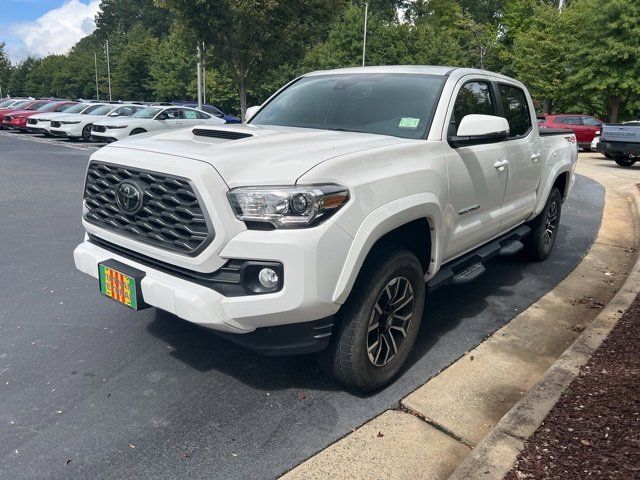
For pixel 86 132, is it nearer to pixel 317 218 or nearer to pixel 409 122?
pixel 409 122

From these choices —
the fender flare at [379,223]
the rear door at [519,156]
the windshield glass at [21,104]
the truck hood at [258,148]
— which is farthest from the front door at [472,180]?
the windshield glass at [21,104]

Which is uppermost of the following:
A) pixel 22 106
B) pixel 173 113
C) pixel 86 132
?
pixel 173 113

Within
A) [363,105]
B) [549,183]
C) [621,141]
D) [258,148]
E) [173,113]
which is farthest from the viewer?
[173,113]

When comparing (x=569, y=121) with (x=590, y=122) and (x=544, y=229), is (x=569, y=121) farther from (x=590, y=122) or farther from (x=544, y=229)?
(x=544, y=229)

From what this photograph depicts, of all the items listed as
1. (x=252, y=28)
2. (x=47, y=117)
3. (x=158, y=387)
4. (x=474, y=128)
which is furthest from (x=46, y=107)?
(x=474, y=128)

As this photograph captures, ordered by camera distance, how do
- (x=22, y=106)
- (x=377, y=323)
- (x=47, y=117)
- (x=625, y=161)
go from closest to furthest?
(x=377, y=323)
(x=625, y=161)
(x=47, y=117)
(x=22, y=106)

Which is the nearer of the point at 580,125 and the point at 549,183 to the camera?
the point at 549,183

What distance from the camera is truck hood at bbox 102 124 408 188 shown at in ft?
8.68

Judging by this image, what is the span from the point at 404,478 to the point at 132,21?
109 meters

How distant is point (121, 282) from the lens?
2.98 m

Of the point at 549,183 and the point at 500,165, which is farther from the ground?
the point at 500,165

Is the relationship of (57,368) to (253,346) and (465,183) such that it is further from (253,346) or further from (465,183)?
(465,183)

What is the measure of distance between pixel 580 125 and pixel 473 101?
19564 millimetres

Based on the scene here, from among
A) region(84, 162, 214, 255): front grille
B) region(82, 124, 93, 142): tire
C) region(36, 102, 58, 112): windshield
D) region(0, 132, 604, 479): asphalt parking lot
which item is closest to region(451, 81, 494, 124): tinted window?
region(0, 132, 604, 479): asphalt parking lot
